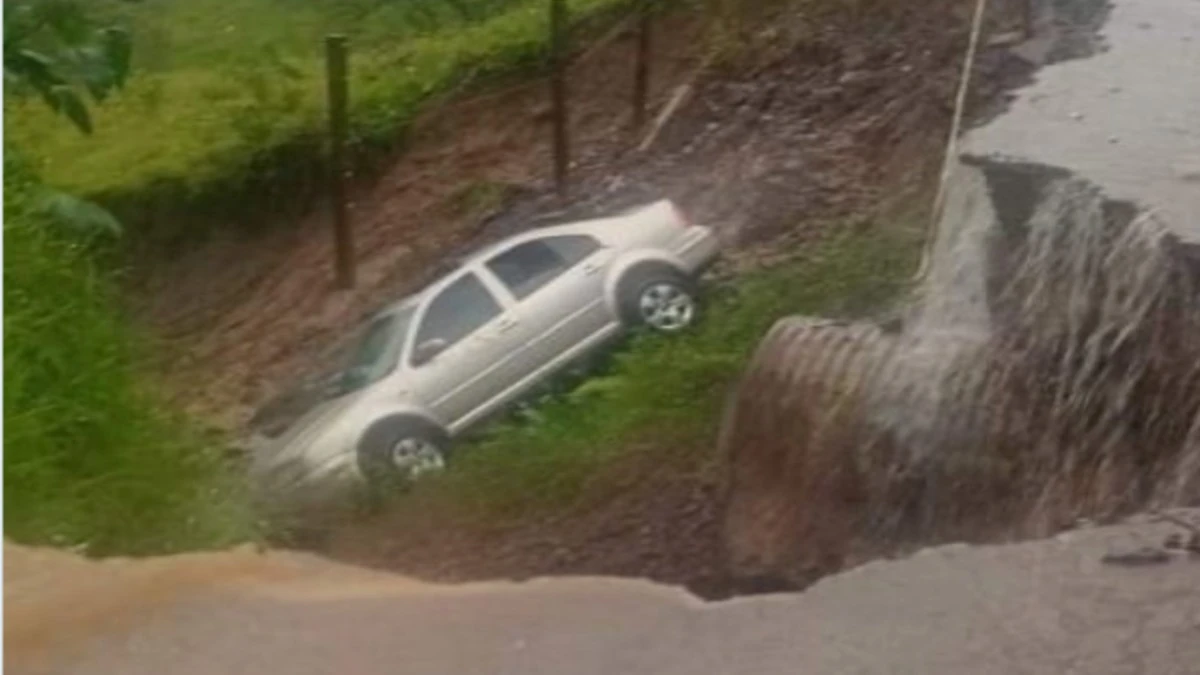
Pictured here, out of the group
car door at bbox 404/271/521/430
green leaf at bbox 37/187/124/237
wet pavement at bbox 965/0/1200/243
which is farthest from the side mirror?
wet pavement at bbox 965/0/1200/243

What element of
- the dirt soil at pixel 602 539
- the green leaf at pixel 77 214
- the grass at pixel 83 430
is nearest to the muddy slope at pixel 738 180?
the dirt soil at pixel 602 539

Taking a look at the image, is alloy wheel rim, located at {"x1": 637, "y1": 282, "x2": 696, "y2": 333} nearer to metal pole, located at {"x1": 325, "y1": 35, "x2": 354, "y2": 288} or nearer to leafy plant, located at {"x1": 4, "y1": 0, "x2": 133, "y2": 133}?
metal pole, located at {"x1": 325, "y1": 35, "x2": 354, "y2": 288}

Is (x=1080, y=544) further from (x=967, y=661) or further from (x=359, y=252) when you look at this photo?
(x=359, y=252)

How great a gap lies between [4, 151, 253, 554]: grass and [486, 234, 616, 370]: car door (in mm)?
224

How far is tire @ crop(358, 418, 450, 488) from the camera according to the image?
236cm

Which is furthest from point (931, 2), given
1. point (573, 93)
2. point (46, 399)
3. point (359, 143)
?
point (46, 399)

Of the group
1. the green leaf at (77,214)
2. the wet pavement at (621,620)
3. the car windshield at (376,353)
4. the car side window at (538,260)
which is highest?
the green leaf at (77,214)

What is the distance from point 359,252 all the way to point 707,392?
252 millimetres

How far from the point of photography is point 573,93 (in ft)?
7.88

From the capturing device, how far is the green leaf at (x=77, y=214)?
93.1 inches

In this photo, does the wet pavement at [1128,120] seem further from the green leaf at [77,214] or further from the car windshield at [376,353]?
the green leaf at [77,214]

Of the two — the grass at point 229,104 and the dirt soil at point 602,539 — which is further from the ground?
the grass at point 229,104

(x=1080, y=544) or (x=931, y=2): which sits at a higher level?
(x=931, y=2)

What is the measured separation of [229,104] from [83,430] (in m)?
0.24
